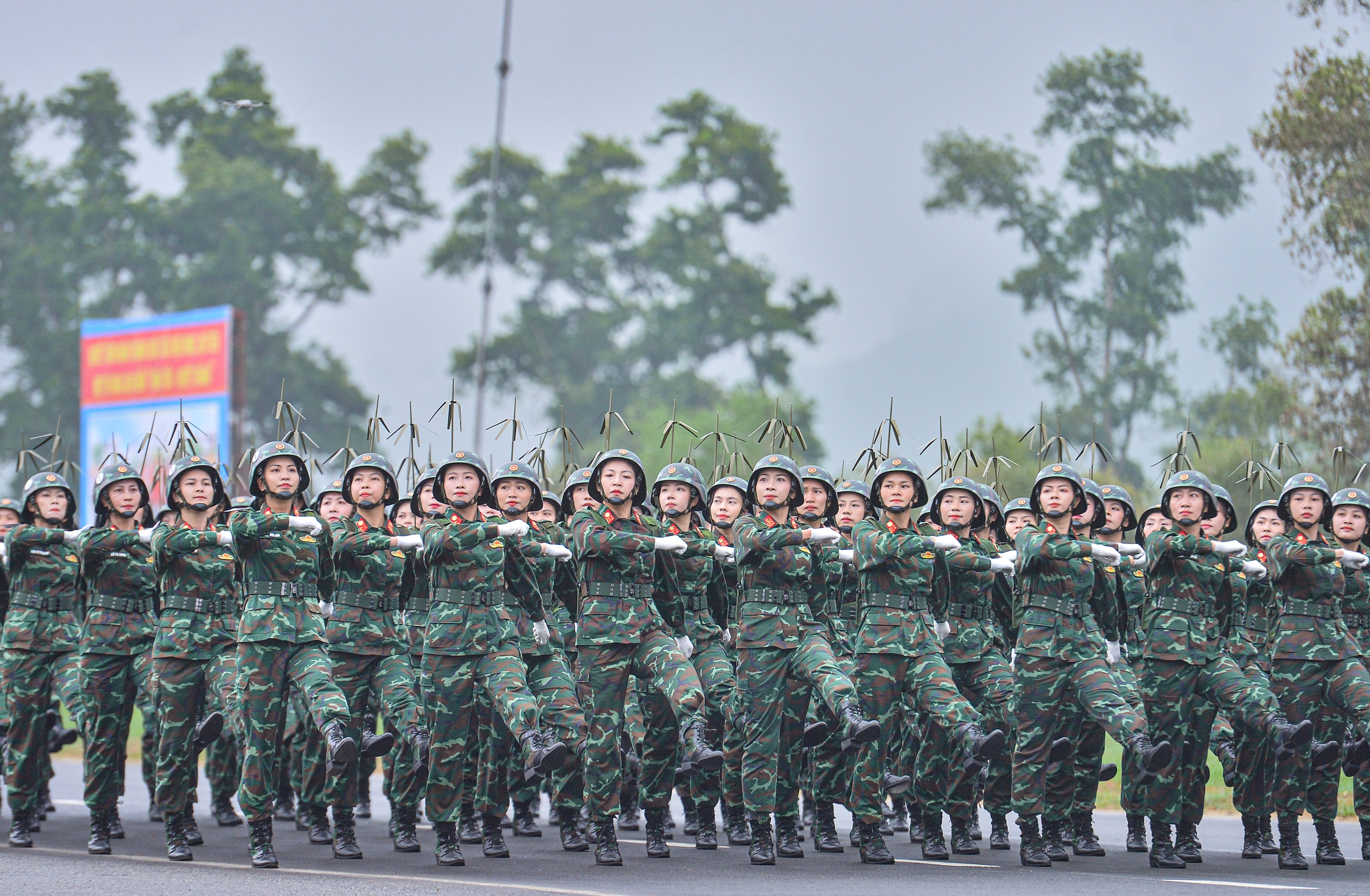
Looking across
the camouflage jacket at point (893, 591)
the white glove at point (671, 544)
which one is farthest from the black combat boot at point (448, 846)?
the camouflage jacket at point (893, 591)

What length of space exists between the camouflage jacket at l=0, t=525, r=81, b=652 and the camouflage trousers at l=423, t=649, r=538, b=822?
10.2 ft

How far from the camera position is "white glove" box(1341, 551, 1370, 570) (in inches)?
438

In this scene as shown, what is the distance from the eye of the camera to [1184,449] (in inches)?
490

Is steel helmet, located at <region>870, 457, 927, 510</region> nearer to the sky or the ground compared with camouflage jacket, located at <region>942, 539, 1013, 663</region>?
nearer to the sky

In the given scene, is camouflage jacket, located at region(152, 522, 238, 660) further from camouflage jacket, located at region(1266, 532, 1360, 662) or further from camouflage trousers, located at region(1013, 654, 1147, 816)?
camouflage jacket, located at region(1266, 532, 1360, 662)

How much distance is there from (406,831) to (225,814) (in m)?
2.69

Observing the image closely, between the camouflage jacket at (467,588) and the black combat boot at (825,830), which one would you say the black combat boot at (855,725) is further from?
the camouflage jacket at (467,588)

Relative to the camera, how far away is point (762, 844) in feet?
34.3

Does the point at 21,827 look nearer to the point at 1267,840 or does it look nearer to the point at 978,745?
the point at 978,745

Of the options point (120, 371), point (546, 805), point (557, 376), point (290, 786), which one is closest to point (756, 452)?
point (557, 376)

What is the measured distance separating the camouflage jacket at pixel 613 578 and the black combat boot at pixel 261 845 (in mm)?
2112

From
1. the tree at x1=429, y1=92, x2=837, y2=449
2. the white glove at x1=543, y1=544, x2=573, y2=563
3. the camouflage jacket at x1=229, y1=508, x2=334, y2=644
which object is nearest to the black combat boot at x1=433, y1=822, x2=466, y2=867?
the camouflage jacket at x1=229, y1=508, x2=334, y2=644

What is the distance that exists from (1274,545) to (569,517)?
15.8 ft

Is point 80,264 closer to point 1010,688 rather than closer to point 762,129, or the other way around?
point 762,129
